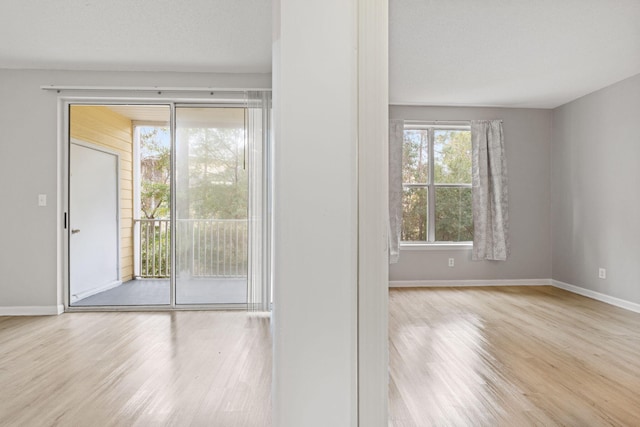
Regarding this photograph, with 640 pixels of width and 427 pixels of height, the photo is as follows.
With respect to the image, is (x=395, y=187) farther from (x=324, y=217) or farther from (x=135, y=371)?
(x=324, y=217)

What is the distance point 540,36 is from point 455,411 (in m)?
2.94

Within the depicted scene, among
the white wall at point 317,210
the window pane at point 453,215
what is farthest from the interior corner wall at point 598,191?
the white wall at point 317,210

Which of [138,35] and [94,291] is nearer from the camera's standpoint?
[138,35]

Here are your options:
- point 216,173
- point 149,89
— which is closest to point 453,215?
point 216,173

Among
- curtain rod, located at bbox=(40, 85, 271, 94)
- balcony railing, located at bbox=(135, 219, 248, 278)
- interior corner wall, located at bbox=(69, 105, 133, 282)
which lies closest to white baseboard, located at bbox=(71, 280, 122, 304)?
interior corner wall, located at bbox=(69, 105, 133, 282)

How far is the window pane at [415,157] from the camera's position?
509cm

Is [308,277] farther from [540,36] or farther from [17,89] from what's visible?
[17,89]

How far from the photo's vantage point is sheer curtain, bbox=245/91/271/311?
3.80m

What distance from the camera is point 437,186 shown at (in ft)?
16.8

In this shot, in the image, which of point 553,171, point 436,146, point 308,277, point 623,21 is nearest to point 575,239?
point 553,171

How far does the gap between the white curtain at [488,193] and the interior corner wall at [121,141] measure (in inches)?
193

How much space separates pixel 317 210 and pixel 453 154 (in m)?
4.57

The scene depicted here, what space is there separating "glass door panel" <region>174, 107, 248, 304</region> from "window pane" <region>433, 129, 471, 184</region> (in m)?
2.74

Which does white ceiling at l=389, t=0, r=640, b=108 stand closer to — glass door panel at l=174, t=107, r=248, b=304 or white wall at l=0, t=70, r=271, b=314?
glass door panel at l=174, t=107, r=248, b=304
